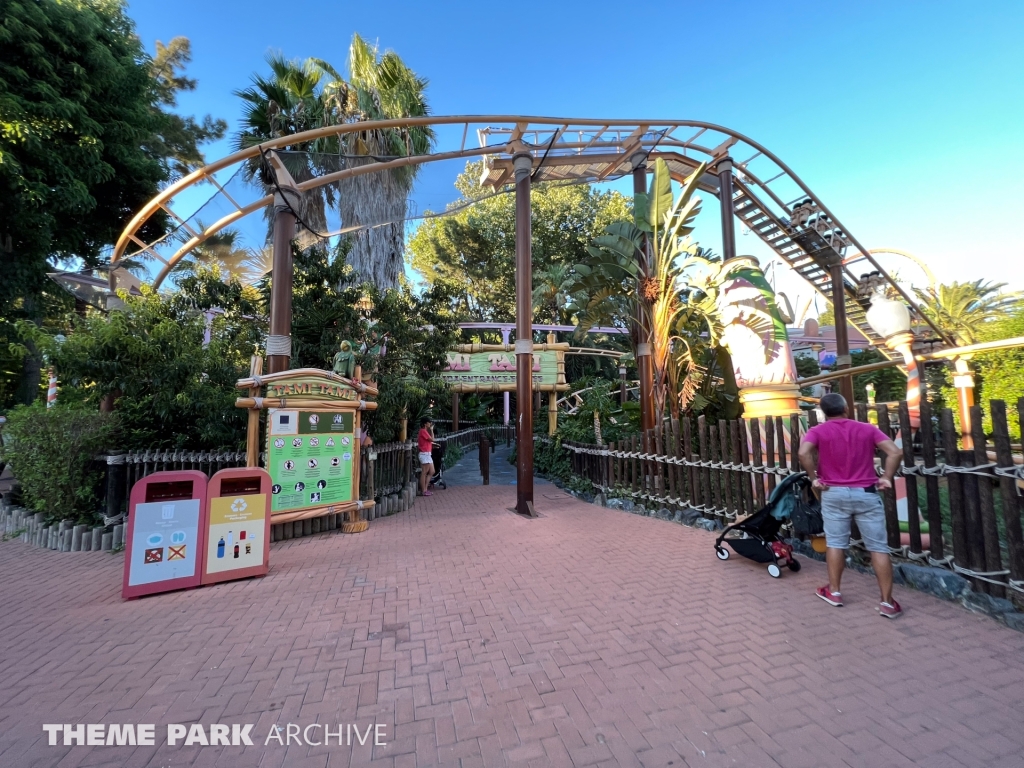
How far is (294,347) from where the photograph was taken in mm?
8352

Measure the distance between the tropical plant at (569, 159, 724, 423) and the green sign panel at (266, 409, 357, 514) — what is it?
558cm

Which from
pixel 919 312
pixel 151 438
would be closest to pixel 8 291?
pixel 151 438

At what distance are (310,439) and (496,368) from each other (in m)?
10.3

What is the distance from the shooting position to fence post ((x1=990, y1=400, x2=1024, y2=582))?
3.46 metres

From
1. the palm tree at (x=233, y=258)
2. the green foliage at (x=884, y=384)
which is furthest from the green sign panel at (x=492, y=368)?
the green foliage at (x=884, y=384)

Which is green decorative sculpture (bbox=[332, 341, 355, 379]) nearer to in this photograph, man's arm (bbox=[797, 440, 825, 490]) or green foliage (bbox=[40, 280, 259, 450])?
green foliage (bbox=[40, 280, 259, 450])

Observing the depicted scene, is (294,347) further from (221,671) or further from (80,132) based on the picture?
(80,132)

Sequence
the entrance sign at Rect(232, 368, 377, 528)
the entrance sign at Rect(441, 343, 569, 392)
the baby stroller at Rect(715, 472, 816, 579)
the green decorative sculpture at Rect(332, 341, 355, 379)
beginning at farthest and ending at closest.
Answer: the entrance sign at Rect(441, 343, 569, 392), the green decorative sculpture at Rect(332, 341, 355, 379), the entrance sign at Rect(232, 368, 377, 528), the baby stroller at Rect(715, 472, 816, 579)

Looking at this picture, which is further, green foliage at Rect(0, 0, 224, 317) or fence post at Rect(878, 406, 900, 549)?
green foliage at Rect(0, 0, 224, 317)

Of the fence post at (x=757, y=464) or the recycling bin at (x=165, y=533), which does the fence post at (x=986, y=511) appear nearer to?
Result: the fence post at (x=757, y=464)

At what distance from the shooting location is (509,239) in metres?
23.5

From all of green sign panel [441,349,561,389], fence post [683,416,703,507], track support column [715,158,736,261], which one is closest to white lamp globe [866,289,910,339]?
fence post [683,416,703,507]

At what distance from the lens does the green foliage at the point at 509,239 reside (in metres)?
23.1

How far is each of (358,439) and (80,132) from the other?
14745mm
